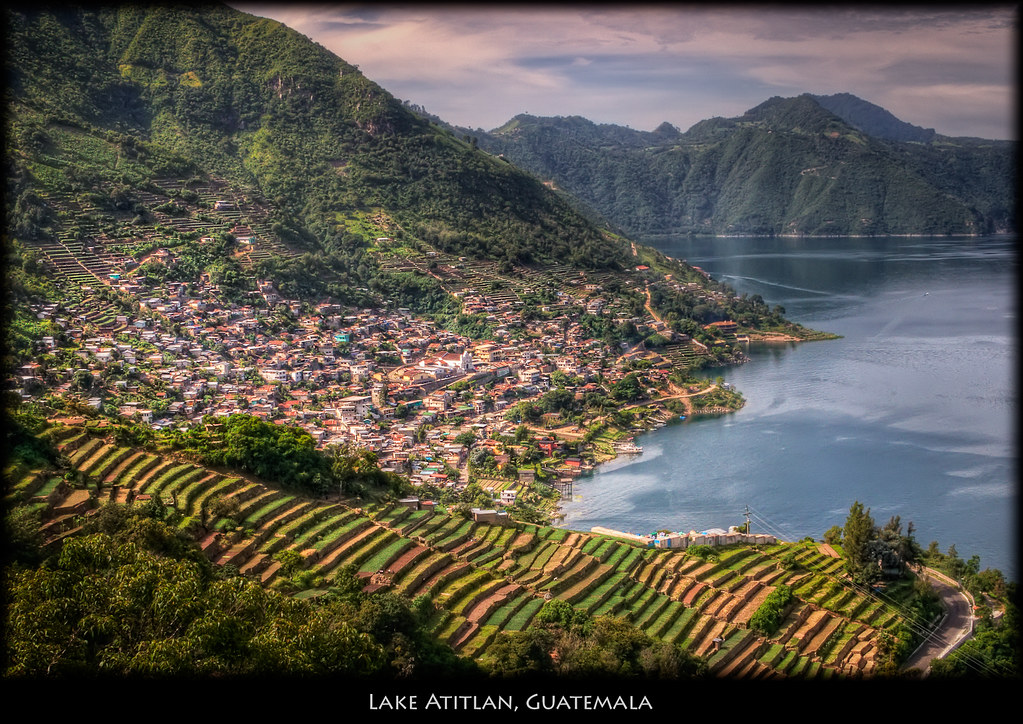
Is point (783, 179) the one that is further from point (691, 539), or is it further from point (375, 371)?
point (691, 539)

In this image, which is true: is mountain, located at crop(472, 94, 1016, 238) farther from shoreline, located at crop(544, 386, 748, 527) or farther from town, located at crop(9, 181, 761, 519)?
shoreline, located at crop(544, 386, 748, 527)

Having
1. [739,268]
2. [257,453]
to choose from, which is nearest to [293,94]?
[739,268]

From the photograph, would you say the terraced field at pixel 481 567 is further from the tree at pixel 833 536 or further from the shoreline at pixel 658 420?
the shoreline at pixel 658 420

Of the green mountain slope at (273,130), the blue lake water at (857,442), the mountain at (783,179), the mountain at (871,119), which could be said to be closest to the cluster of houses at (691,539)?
the blue lake water at (857,442)

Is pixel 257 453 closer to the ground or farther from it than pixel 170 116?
closer to the ground

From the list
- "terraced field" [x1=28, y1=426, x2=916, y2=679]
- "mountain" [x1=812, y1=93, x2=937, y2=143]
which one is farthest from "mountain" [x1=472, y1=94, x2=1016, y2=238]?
"terraced field" [x1=28, y1=426, x2=916, y2=679]

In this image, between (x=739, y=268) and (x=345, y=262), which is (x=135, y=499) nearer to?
(x=345, y=262)
